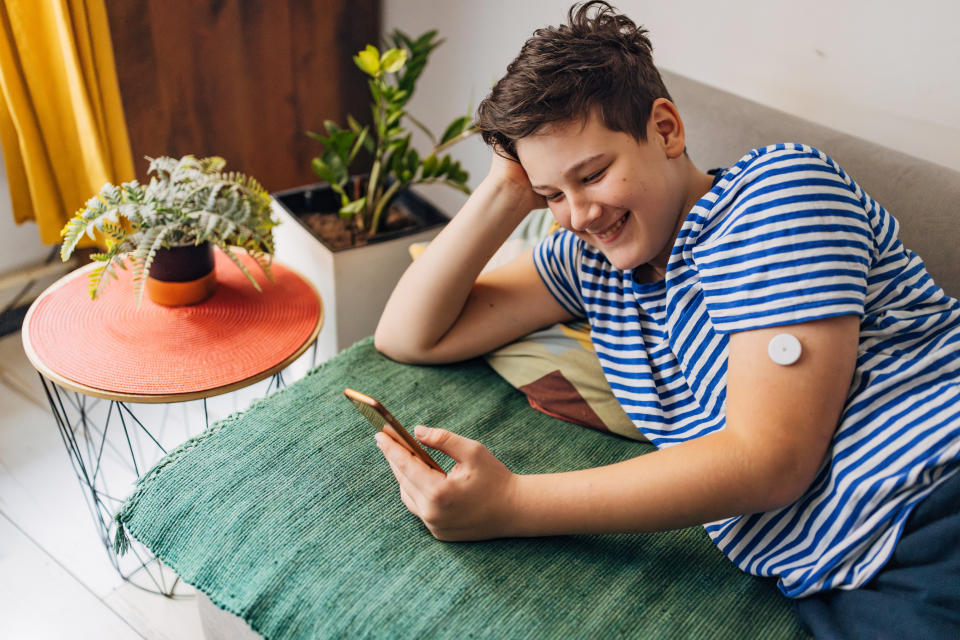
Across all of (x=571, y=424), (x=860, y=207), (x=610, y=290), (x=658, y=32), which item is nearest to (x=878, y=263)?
(x=860, y=207)

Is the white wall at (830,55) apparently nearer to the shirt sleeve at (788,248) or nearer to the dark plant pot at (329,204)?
the dark plant pot at (329,204)

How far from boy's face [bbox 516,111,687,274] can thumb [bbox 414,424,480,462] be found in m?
0.31

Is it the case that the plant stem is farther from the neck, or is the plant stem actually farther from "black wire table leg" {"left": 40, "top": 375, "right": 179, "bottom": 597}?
the neck

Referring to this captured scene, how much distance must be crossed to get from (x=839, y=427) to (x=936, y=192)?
0.44 metres

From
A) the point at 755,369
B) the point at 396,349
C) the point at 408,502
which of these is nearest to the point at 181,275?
the point at 396,349

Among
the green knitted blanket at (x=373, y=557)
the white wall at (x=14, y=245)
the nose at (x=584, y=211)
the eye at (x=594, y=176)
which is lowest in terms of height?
the white wall at (x=14, y=245)

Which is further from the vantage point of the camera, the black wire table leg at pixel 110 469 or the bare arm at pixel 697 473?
the black wire table leg at pixel 110 469

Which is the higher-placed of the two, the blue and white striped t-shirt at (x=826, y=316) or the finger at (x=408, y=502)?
the blue and white striped t-shirt at (x=826, y=316)

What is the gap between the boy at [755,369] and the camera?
2.72 ft

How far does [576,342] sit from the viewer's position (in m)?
1.25

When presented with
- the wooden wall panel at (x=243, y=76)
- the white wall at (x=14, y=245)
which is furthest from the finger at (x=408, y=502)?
the white wall at (x=14, y=245)

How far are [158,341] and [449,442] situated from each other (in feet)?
2.06

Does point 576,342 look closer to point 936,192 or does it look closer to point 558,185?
point 558,185

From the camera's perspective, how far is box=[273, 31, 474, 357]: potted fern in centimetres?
165
